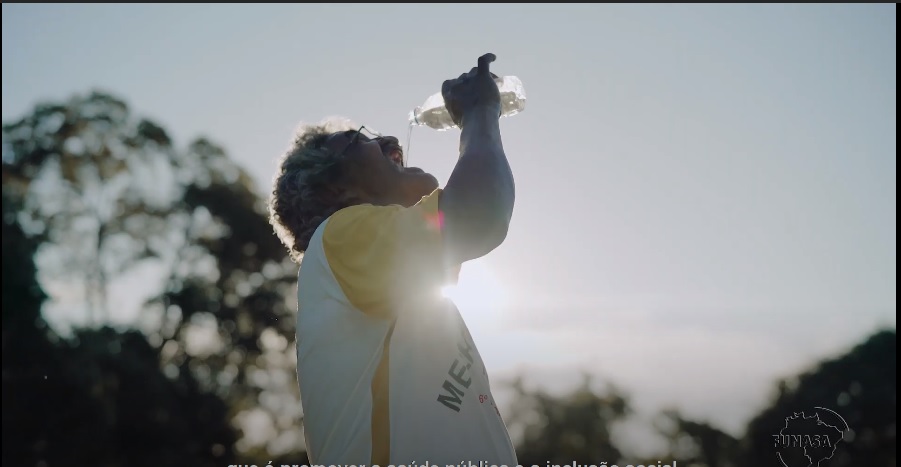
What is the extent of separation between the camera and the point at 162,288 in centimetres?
2422

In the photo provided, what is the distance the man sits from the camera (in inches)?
97.6

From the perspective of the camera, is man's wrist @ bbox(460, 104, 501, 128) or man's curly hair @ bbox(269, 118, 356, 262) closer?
man's wrist @ bbox(460, 104, 501, 128)

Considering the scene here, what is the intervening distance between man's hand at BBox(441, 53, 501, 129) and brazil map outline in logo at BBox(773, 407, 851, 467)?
9.83 metres

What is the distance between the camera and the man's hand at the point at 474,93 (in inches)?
113

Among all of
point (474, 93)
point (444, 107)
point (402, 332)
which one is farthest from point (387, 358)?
point (444, 107)

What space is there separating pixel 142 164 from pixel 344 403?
924 inches

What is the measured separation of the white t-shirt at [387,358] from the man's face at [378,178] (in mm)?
499

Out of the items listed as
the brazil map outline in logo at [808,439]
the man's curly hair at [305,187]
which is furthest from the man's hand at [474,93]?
the brazil map outline in logo at [808,439]

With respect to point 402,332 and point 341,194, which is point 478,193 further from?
point 341,194

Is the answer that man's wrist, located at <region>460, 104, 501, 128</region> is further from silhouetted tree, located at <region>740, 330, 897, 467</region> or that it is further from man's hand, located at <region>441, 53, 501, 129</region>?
silhouetted tree, located at <region>740, 330, 897, 467</region>

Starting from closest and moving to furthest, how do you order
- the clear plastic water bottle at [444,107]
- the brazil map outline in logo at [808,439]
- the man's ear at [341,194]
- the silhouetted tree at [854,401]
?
the man's ear at [341,194] → the clear plastic water bottle at [444,107] → the brazil map outline in logo at [808,439] → the silhouetted tree at [854,401]

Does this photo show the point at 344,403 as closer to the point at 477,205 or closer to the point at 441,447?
the point at 441,447

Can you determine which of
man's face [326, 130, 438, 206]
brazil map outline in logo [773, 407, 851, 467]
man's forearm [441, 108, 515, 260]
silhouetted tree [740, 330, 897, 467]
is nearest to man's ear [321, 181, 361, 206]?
man's face [326, 130, 438, 206]

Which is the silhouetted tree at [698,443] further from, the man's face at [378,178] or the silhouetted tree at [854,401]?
the man's face at [378,178]
